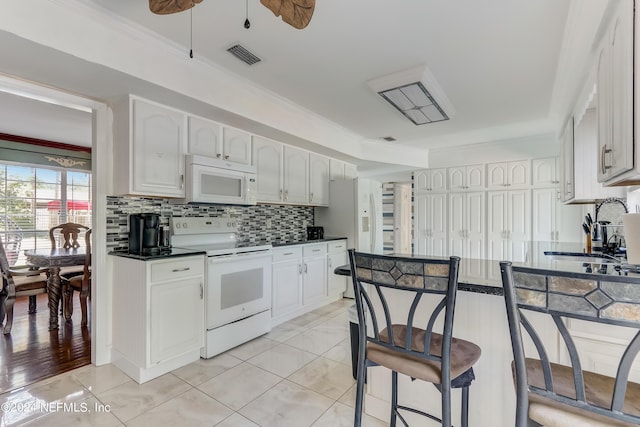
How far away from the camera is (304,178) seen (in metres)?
4.16

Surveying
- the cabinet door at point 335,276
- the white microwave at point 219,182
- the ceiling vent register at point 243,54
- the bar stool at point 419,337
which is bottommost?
the cabinet door at point 335,276

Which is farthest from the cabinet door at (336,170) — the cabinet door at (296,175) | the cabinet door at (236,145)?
the cabinet door at (236,145)

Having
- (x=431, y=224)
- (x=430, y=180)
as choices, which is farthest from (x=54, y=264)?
(x=430, y=180)

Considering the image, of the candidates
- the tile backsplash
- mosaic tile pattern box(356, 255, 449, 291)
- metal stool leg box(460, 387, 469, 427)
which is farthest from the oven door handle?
metal stool leg box(460, 387, 469, 427)

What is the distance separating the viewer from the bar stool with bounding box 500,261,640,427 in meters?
0.77

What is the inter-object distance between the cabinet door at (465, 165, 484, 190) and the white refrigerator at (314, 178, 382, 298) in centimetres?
149

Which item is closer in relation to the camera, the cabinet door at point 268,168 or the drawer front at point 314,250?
the cabinet door at point 268,168

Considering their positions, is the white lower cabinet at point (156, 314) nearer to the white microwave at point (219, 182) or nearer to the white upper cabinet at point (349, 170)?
the white microwave at point (219, 182)

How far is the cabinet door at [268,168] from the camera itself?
138 inches

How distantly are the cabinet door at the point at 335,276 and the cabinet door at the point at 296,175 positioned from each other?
86cm

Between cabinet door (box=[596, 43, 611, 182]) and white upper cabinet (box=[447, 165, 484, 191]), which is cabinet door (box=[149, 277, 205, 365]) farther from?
white upper cabinet (box=[447, 165, 484, 191])

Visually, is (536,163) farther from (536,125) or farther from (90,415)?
(90,415)

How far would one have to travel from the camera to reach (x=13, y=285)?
10.3ft

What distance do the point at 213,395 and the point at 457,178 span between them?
4.64m
